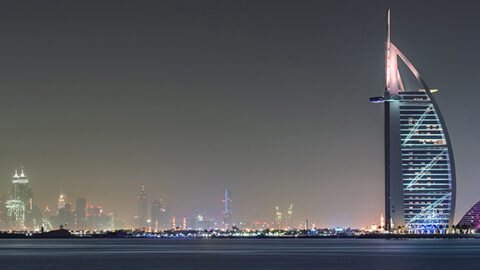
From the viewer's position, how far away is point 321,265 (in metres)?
89.2

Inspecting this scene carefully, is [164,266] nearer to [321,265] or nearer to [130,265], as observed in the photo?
[130,265]

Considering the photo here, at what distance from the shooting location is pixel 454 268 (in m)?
83.1

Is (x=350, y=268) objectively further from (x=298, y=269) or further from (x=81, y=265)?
(x=81, y=265)

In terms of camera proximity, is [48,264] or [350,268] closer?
[350,268]

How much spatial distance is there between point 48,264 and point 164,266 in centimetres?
1514

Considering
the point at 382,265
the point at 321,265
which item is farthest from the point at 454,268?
the point at 321,265

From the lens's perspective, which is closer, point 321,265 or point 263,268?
point 263,268

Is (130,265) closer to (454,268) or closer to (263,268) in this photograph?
(263,268)

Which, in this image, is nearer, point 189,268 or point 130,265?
point 189,268

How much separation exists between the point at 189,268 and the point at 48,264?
64.1 feet

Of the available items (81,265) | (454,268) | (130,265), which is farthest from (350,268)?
(81,265)

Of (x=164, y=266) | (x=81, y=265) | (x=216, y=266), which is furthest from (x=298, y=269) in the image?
(x=81, y=265)

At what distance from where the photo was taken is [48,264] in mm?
91625

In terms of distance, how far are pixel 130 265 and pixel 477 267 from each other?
38860 millimetres
